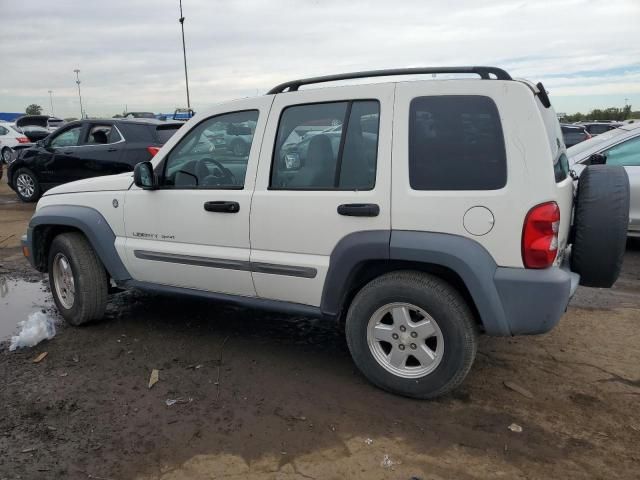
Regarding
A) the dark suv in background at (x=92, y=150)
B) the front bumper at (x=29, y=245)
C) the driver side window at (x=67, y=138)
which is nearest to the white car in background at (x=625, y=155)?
the front bumper at (x=29, y=245)

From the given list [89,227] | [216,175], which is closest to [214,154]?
[216,175]

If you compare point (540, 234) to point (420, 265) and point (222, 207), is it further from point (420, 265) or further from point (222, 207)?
point (222, 207)

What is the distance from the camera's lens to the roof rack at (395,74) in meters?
3.05

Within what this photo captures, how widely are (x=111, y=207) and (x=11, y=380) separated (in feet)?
4.59

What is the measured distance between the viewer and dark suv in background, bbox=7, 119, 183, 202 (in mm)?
9414

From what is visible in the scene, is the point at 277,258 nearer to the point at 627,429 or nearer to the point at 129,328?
the point at 129,328

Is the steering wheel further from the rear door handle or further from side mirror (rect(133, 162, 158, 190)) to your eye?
the rear door handle

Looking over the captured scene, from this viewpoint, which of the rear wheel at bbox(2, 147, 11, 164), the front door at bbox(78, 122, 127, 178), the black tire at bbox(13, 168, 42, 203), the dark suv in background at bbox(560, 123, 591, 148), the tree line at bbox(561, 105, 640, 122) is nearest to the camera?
the front door at bbox(78, 122, 127, 178)

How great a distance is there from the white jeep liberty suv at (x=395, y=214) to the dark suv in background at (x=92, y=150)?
224 inches

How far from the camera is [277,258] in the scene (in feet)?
11.6

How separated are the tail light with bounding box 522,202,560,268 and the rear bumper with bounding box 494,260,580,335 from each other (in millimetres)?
68

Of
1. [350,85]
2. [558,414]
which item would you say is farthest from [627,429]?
[350,85]

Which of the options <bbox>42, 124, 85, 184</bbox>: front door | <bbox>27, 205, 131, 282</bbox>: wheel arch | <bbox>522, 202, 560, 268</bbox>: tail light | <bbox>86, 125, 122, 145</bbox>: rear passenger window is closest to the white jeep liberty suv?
<bbox>522, 202, 560, 268</bbox>: tail light

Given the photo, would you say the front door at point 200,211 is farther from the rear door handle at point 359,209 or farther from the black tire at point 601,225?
the black tire at point 601,225
